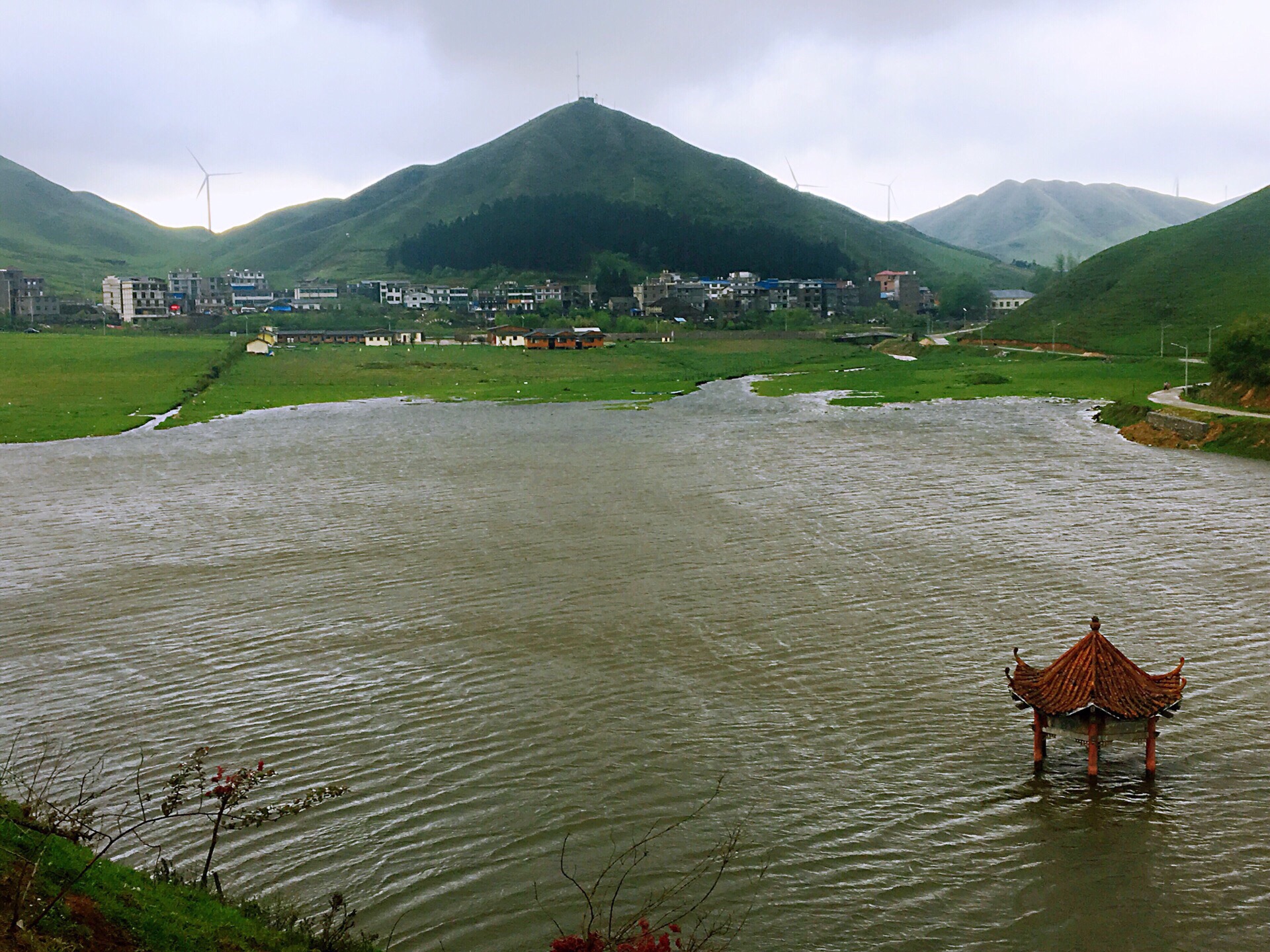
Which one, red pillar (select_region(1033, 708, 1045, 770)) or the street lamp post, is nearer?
red pillar (select_region(1033, 708, 1045, 770))

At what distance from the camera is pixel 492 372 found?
90312 millimetres

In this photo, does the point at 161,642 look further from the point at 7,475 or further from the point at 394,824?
the point at 7,475

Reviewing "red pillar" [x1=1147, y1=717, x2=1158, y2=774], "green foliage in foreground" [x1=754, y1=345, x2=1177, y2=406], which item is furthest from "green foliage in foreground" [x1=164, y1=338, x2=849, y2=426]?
"red pillar" [x1=1147, y1=717, x2=1158, y2=774]

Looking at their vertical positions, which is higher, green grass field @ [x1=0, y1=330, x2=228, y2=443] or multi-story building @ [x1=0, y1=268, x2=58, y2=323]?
multi-story building @ [x1=0, y1=268, x2=58, y2=323]

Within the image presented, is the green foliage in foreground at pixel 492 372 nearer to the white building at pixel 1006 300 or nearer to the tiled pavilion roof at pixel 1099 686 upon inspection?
the tiled pavilion roof at pixel 1099 686

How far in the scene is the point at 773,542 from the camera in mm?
26953

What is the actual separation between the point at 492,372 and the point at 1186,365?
52.7 meters

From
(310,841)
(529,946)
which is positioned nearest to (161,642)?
(310,841)

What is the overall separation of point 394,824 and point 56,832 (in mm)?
3829

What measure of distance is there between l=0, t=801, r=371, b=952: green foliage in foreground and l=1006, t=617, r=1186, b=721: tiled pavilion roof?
8.66 m

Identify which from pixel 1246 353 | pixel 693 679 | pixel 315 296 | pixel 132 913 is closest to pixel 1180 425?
pixel 1246 353

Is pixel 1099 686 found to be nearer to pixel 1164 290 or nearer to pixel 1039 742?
pixel 1039 742

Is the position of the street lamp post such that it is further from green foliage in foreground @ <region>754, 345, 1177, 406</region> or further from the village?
the village

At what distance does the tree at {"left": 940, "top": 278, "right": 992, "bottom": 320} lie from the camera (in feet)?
549
